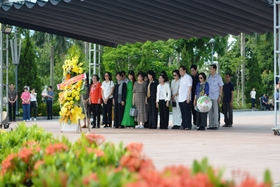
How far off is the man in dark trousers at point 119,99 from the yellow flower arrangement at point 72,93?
134 inches

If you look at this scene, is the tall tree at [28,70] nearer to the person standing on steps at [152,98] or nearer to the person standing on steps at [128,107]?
the person standing on steps at [128,107]

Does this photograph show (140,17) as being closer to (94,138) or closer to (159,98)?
(159,98)

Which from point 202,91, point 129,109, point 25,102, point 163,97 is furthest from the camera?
point 25,102

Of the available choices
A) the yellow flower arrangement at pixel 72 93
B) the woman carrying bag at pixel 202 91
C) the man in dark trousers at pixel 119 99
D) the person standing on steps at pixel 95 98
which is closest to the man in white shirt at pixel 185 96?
the woman carrying bag at pixel 202 91

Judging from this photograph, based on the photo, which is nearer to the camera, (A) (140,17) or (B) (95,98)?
(A) (140,17)

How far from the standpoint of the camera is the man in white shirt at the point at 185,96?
62.7 feet

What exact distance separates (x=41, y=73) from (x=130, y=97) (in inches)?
2321

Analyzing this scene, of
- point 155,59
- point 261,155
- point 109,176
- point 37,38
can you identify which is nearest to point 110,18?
point 261,155

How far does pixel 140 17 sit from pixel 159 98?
2.62 metres

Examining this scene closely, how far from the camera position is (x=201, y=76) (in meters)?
18.9

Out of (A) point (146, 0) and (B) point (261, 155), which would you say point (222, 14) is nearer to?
(A) point (146, 0)

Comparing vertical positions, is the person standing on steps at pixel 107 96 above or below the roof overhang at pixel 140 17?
below

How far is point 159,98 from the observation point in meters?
20.0

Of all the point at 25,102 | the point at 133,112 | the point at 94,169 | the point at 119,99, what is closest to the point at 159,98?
the point at 133,112
